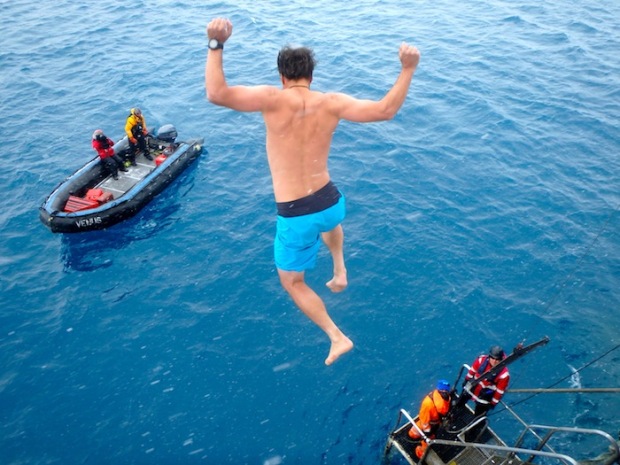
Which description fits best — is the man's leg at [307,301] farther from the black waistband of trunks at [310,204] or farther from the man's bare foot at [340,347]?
the black waistband of trunks at [310,204]

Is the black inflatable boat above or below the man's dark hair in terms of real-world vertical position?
below

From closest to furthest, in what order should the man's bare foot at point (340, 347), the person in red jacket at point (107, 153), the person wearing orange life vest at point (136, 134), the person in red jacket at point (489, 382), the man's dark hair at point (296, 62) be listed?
the man's dark hair at point (296, 62) < the man's bare foot at point (340, 347) < the person in red jacket at point (489, 382) < the person in red jacket at point (107, 153) < the person wearing orange life vest at point (136, 134)

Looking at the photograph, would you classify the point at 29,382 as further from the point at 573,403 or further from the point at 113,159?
the point at 573,403

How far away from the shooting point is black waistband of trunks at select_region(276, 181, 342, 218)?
16.6 ft

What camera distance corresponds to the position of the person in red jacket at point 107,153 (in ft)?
57.3

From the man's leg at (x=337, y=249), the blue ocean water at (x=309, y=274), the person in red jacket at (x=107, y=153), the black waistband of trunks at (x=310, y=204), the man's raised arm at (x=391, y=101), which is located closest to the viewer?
the man's raised arm at (x=391, y=101)

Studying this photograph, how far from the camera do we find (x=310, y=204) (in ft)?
16.6

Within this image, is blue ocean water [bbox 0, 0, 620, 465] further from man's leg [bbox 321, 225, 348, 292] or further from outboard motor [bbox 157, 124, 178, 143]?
man's leg [bbox 321, 225, 348, 292]

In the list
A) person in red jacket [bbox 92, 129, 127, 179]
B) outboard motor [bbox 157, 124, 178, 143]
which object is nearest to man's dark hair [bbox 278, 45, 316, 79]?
person in red jacket [bbox 92, 129, 127, 179]

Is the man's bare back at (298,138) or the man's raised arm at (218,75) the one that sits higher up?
the man's raised arm at (218,75)

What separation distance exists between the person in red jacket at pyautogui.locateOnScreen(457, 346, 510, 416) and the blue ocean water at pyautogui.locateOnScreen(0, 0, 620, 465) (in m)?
2.74

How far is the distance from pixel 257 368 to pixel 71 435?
4.66 m

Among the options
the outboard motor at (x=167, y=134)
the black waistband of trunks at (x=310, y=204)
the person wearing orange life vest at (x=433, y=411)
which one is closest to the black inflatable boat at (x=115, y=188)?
the outboard motor at (x=167, y=134)

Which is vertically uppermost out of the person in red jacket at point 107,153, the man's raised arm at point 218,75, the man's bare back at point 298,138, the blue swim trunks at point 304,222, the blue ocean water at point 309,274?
the man's raised arm at point 218,75
